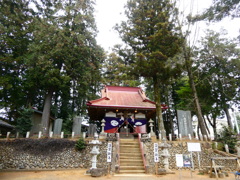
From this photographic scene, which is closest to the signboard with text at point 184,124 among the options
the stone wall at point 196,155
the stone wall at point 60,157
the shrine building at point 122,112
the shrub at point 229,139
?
the stone wall at point 196,155

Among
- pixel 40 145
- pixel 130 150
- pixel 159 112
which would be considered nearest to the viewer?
pixel 130 150

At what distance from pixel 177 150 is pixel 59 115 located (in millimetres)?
12929

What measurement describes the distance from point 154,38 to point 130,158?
24.7 feet

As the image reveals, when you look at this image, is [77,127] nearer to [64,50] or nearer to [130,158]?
[130,158]

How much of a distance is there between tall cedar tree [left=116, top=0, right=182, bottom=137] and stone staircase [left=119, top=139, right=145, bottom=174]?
2.26 meters

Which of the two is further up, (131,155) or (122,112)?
(122,112)

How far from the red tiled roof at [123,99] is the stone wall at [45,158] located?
10.6 ft

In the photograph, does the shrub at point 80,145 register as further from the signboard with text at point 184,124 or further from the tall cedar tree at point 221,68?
the tall cedar tree at point 221,68

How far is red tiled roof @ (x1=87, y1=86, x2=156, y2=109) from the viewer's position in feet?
35.8

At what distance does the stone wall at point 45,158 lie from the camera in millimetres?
8281

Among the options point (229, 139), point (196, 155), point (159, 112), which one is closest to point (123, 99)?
point (159, 112)

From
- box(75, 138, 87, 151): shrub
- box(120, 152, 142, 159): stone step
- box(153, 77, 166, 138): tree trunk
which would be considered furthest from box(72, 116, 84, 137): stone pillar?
box(153, 77, 166, 138): tree trunk

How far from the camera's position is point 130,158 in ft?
25.0

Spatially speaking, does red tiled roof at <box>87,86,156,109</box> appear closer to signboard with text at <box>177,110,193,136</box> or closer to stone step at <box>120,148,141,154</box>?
signboard with text at <box>177,110,193,136</box>
